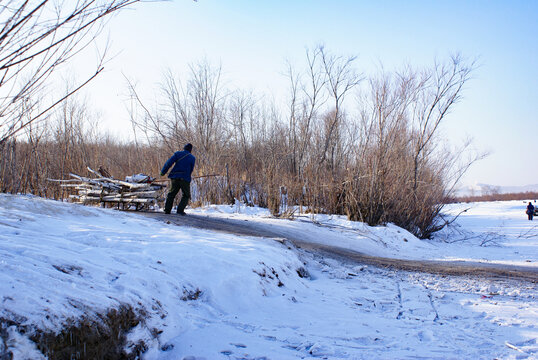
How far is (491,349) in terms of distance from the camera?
10.7 ft

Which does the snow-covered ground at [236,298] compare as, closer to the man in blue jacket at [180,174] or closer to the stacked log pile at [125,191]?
the man in blue jacket at [180,174]

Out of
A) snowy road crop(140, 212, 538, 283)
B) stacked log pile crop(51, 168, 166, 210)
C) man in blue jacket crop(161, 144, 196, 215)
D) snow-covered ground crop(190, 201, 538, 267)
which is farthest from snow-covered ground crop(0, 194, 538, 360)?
stacked log pile crop(51, 168, 166, 210)

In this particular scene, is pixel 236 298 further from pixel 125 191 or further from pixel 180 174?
pixel 125 191

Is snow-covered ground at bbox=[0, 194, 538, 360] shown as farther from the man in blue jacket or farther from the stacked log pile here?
the stacked log pile

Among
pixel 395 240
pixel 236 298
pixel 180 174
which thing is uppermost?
pixel 180 174

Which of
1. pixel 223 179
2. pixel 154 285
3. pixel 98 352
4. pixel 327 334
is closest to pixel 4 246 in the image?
pixel 154 285

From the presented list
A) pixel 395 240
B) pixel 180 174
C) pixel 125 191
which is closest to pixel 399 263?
pixel 395 240

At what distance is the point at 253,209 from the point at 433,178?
24.6ft

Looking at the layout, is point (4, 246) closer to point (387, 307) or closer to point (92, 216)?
point (92, 216)

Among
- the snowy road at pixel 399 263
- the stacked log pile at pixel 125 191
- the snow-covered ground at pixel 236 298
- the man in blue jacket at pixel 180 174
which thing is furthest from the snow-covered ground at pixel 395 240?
the snow-covered ground at pixel 236 298

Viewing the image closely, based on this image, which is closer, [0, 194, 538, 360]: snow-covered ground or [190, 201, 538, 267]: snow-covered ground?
[0, 194, 538, 360]: snow-covered ground

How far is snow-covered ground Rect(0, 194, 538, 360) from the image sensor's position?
9.01 ft

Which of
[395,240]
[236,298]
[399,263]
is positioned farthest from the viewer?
[395,240]

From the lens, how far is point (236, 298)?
158 inches
